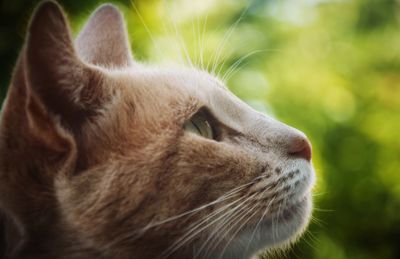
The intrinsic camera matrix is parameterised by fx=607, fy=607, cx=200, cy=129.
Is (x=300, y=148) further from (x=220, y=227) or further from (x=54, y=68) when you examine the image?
(x=54, y=68)

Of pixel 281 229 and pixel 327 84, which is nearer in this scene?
pixel 281 229

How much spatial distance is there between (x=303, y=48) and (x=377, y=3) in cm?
63

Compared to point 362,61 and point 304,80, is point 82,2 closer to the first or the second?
point 304,80

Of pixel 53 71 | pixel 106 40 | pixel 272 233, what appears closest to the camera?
pixel 53 71

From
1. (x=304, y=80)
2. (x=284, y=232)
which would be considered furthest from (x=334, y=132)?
(x=284, y=232)

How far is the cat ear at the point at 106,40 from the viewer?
4.03 feet

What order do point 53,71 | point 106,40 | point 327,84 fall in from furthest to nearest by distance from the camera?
1. point 327,84
2. point 106,40
3. point 53,71

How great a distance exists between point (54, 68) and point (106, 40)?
0.40 metres

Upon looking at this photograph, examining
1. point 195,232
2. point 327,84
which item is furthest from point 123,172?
point 327,84

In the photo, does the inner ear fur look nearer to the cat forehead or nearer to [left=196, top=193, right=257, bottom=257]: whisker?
the cat forehead

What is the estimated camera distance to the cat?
87cm

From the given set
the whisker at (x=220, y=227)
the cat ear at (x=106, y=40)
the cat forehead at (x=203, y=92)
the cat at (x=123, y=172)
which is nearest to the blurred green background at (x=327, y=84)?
the cat ear at (x=106, y=40)

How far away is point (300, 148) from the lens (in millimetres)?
1046

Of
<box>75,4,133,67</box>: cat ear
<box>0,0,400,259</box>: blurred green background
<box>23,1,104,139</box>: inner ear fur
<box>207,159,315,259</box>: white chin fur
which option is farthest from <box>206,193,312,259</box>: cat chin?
<box>0,0,400,259</box>: blurred green background
